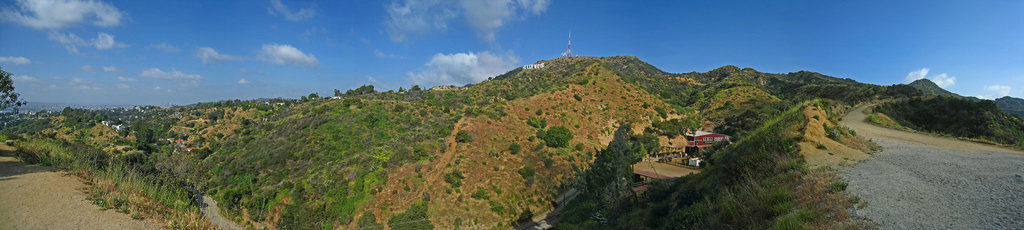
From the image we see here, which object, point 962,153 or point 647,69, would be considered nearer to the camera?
point 962,153

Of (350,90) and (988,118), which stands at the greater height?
(350,90)

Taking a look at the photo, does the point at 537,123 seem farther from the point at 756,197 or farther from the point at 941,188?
the point at 941,188

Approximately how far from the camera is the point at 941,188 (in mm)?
5973

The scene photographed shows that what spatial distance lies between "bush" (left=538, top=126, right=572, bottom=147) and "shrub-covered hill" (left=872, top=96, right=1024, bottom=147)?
28.4 m

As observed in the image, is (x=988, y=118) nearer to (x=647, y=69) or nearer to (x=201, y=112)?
(x=647, y=69)

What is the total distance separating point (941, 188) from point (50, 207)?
15.7 metres

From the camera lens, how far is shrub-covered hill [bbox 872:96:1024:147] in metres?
20.3

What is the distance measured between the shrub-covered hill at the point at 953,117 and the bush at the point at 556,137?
93.2 feet

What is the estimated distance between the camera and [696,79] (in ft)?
423

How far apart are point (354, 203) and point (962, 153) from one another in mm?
34594

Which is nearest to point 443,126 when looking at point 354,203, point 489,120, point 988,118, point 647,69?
point 489,120

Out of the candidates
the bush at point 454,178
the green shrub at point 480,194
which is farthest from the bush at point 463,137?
the green shrub at point 480,194

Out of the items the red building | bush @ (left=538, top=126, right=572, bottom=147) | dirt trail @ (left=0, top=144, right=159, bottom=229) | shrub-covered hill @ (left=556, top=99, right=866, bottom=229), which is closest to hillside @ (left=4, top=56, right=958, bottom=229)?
shrub-covered hill @ (left=556, top=99, right=866, bottom=229)

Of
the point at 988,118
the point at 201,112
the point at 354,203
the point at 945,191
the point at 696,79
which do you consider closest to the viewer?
the point at 945,191
